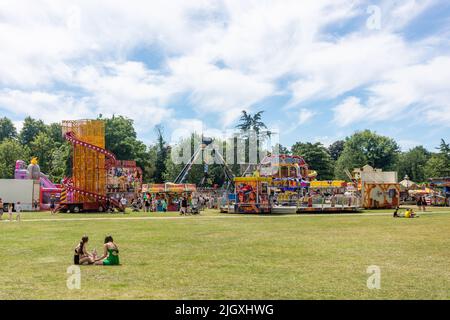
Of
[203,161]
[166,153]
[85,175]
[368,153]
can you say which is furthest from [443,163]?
[85,175]

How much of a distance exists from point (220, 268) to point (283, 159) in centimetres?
3263

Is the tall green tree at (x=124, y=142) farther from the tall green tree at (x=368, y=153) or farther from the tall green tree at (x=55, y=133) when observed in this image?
the tall green tree at (x=368, y=153)

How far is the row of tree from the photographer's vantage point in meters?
79.4

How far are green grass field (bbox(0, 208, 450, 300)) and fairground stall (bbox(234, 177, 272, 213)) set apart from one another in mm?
18649

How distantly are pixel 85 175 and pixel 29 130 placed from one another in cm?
6364

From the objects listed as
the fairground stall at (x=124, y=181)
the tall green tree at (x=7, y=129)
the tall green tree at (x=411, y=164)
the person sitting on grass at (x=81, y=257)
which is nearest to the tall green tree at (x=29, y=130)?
the tall green tree at (x=7, y=129)

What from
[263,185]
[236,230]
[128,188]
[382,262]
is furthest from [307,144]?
[382,262]

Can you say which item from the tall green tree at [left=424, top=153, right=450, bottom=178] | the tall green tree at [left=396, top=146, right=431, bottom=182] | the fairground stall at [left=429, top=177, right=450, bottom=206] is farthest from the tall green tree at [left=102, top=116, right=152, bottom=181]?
the tall green tree at [left=396, top=146, right=431, bottom=182]

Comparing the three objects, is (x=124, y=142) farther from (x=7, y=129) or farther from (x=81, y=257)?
(x=81, y=257)

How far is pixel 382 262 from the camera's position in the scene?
12758 millimetres

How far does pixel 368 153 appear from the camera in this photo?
100m

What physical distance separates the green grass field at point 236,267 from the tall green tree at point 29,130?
84.7m
